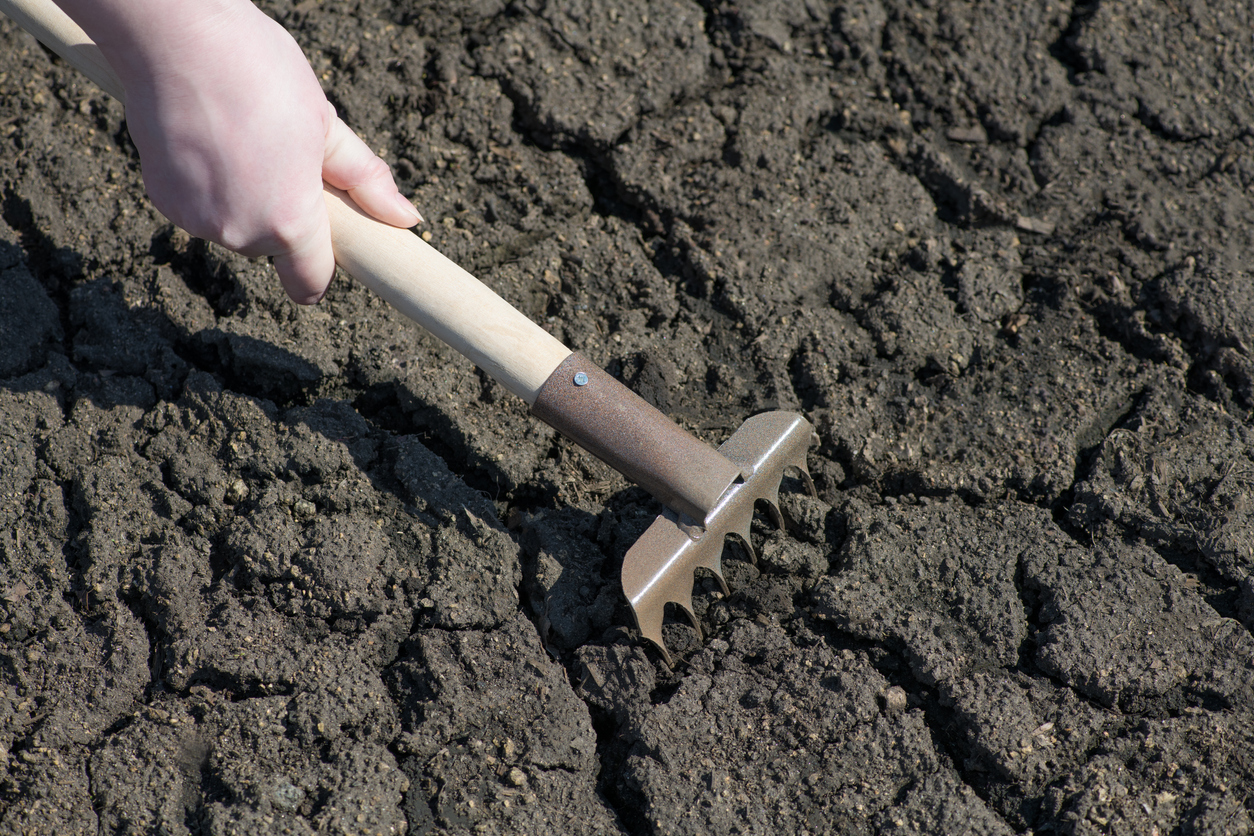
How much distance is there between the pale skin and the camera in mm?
1551

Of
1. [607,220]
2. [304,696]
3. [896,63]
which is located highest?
[896,63]

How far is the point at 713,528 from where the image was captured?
1.92 metres

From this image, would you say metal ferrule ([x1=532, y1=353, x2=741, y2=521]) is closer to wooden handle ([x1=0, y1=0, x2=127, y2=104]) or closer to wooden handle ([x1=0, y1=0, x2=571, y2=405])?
wooden handle ([x1=0, y1=0, x2=571, y2=405])

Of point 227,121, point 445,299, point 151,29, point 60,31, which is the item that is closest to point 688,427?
point 445,299

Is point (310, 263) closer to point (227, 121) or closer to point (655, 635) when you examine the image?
point (227, 121)

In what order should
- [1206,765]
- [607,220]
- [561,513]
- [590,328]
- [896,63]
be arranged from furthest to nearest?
[896,63] → [607,220] → [590,328] → [561,513] → [1206,765]

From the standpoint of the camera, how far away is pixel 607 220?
257cm

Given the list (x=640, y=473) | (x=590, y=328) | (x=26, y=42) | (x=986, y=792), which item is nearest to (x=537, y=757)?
(x=640, y=473)

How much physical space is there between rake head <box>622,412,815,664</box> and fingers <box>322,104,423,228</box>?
36.3 inches

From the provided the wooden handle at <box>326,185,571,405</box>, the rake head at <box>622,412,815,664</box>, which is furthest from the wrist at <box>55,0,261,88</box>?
the rake head at <box>622,412,815,664</box>

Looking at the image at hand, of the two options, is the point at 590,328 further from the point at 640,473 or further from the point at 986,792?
the point at 986,792

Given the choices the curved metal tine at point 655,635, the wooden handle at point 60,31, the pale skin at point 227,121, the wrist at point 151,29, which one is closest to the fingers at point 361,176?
the pale skin at point 227,121

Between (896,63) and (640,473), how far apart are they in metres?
1.80

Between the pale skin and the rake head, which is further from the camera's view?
the rake head
